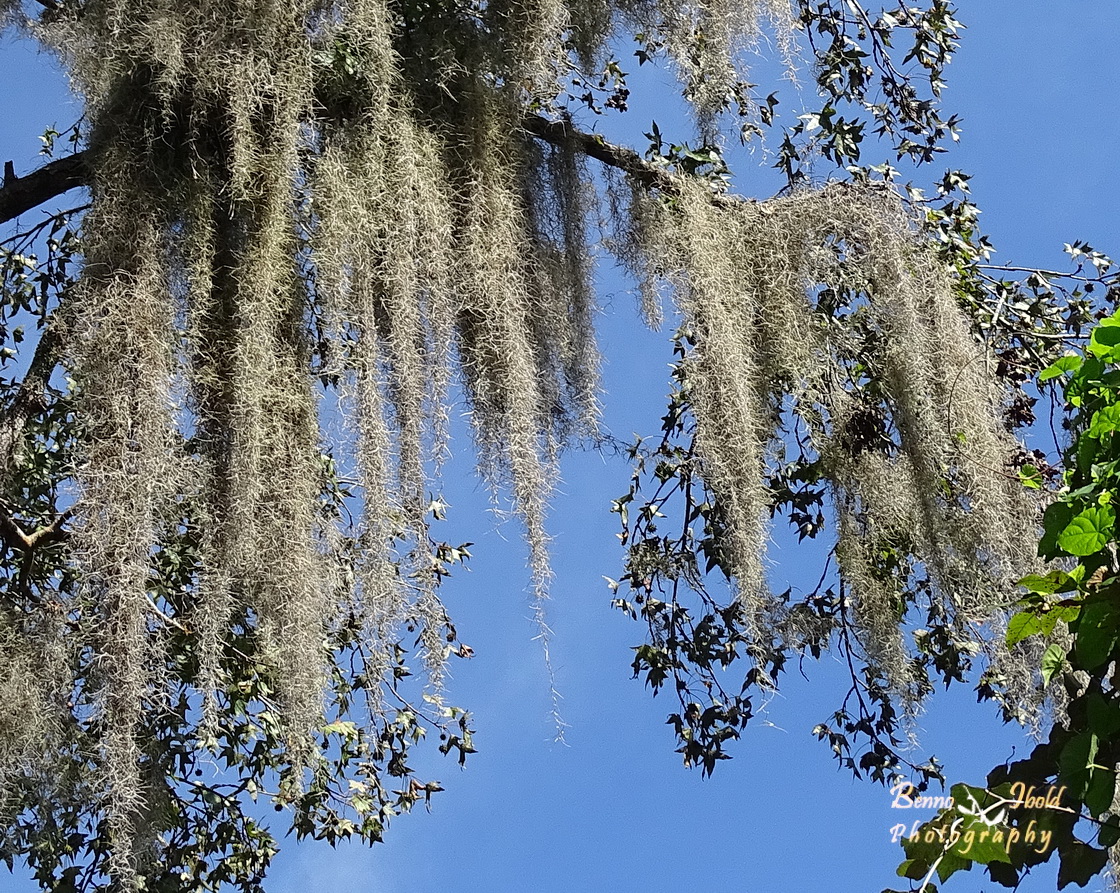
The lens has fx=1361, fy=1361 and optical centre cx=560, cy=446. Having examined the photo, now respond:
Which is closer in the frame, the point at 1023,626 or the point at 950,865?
the point at 950,865

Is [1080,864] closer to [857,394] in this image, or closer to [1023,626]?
[1023,626]

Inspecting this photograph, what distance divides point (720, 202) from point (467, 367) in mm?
668

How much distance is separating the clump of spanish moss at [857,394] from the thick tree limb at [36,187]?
44.4 inches

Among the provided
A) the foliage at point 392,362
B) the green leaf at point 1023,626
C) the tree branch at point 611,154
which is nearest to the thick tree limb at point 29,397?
the foliage at point 392,362

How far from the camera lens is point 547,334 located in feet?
8.26

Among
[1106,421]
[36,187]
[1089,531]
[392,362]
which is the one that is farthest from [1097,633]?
[36,187]

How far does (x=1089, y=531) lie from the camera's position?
1463mm

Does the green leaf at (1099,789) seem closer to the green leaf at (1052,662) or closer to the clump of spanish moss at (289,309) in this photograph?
the green leaf at (1052,662)

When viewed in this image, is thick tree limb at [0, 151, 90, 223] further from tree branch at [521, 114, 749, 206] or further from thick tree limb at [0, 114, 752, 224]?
tree branch at [521, 114, 749, 206]

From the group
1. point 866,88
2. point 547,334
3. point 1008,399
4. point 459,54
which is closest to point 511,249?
point 547,334

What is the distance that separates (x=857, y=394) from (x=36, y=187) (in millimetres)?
1687

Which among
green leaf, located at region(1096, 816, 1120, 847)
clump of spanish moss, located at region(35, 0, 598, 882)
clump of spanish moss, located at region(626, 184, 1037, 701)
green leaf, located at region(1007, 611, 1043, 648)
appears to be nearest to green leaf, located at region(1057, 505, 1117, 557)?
green leaf, located at region(1007, 611, 1043, 648)

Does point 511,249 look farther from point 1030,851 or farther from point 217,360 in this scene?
point 1030,851

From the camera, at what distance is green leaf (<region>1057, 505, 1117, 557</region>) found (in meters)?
1.46
